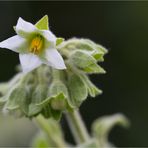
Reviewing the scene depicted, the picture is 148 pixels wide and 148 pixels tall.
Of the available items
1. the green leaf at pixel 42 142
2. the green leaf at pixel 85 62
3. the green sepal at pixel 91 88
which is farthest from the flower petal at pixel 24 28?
the green leaf at pixel 42 142

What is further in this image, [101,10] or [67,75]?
[101,10]

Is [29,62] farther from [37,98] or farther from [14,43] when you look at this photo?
[37,98]

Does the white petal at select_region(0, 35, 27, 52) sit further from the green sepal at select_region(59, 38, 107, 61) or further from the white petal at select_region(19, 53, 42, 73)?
the green sepal at select_region(59, 38, 107, 61)

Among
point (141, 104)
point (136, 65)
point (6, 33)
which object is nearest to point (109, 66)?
point (136, 65)

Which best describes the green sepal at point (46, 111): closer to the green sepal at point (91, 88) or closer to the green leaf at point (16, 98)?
the green leaf at point (16, 98)

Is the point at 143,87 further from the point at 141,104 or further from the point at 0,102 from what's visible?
the point at 0,102

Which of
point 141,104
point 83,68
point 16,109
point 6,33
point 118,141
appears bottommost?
point 118,141
